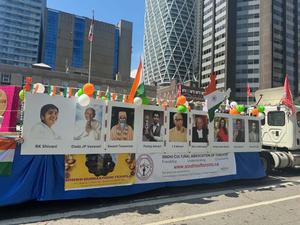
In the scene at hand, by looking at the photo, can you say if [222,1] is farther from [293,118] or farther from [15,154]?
[15,154]

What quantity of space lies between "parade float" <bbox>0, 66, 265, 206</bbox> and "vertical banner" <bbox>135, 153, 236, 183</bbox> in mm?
27

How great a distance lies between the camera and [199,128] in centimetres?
625

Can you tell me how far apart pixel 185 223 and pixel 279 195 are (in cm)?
366

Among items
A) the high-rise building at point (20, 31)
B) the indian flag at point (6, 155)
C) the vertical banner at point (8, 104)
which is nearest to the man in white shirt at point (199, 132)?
the indian flag at point (6, 155)

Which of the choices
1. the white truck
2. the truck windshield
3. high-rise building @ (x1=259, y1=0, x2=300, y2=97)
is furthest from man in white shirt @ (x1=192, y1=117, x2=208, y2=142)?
high-rise building @ (x1=259, y1=0, x2=300, y2=97)

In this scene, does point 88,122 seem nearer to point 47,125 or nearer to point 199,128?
point 47,125

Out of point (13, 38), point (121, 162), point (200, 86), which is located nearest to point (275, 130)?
point (121, 162)

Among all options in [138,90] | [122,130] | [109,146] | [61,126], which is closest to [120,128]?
[122,130]

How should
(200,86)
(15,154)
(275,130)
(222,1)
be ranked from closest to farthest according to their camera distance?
(15,154) → (275,130) → (222,1) → (200,86)

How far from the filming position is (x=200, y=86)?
292 feet

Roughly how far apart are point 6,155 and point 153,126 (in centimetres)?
340

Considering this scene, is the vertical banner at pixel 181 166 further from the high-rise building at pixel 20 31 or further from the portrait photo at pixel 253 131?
the high-rise building at pixel 20 31

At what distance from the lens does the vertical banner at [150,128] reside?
531 centimetres

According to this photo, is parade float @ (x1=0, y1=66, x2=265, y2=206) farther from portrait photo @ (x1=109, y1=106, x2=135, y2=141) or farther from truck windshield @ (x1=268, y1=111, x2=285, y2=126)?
truck windshield @ (x1=268, y1=111, x2=285, y2=126)
